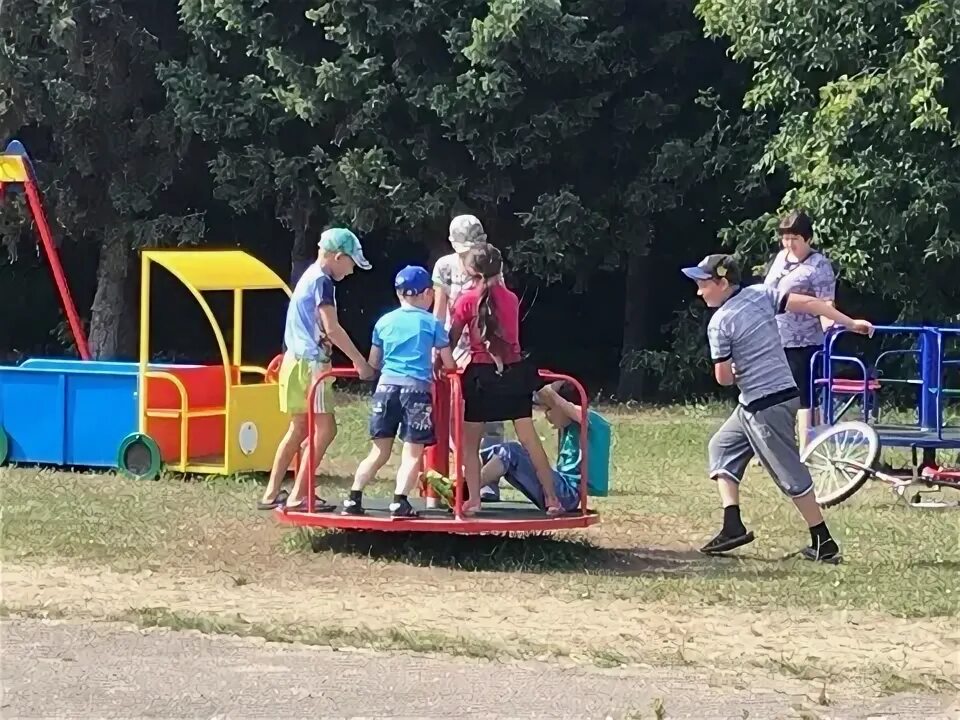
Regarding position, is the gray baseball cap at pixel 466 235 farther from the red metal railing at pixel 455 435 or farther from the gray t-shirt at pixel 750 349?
the gray t-shirt at pixel 750 349

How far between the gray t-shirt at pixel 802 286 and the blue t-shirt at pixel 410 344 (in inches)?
131

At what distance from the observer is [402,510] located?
9.09 m

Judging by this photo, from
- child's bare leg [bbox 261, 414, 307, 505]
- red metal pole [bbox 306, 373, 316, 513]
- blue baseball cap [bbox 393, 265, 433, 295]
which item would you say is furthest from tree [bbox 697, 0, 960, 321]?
red metal pole [bbox 306, 373, 316, 513]

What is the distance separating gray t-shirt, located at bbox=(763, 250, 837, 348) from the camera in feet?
38.9

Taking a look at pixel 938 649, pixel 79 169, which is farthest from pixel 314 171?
pixel 938 649

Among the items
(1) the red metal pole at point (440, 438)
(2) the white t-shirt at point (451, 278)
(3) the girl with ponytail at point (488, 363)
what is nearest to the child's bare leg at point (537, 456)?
(3) the girl with ponytail at point (488, 363)

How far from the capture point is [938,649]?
7395 mm

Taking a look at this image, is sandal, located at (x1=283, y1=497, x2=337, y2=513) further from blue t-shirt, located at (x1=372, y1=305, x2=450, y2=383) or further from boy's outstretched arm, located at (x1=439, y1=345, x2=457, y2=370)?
boy's outstretched arm, located at (x1=439, y1=345, x2=457, y2=370)

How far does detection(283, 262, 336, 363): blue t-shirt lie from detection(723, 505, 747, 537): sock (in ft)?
8.59

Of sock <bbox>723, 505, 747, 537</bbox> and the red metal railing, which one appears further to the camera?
sock <bbox>723, 505, 747, 537</bbox>

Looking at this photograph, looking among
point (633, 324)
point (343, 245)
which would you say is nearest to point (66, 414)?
point (343, 245)

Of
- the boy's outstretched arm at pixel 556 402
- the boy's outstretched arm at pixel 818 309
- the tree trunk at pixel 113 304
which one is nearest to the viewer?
the boy's outstretched arm at pixel 556 402

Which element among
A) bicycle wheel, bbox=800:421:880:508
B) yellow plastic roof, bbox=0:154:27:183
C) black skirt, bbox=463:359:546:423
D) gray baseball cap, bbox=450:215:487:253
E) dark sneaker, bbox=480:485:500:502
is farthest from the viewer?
yellow plastic roof, bbox=0:154:27:183

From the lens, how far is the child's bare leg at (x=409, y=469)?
912cm
